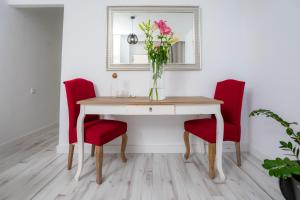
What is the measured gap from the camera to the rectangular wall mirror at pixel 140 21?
236 centimetres

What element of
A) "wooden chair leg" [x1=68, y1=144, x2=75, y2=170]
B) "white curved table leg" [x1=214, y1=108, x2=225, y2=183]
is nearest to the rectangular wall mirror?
"white curved table leg" [x1=214, y1=108, x2=225, y2=183]

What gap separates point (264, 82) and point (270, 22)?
67cm

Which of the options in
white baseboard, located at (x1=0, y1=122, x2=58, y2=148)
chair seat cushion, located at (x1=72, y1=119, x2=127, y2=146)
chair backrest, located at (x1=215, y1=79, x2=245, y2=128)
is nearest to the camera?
chair seat cushion, located at (x1=72, y1=119, x2=127, y2=146)

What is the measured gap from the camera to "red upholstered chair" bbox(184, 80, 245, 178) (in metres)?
1.70

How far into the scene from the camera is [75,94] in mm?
1894

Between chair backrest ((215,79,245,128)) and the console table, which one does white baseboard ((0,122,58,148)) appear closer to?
the console table

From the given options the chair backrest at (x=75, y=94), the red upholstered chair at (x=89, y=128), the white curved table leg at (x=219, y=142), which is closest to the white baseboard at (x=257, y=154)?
the white curved table leg at (x=219, y=142)

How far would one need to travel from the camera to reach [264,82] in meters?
2.08

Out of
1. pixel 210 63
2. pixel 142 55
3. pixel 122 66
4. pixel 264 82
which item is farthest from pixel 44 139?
pixel 264 82

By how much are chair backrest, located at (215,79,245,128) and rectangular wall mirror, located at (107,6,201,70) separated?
463 mm

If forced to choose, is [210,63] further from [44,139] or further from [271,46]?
[44,139]

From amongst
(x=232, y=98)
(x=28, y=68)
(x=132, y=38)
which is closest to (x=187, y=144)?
(x=232, y=98)

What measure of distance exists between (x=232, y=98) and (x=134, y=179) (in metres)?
1.34

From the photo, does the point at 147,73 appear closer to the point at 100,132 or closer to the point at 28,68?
the point at 100,132
